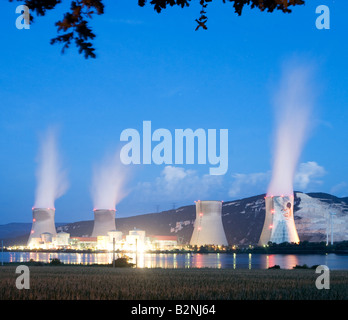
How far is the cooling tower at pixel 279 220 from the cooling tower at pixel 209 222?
358 inches

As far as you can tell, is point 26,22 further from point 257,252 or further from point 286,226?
point 257,252

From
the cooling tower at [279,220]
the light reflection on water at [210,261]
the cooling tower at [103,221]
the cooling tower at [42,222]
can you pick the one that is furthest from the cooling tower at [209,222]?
the cooling tower at [42,222]

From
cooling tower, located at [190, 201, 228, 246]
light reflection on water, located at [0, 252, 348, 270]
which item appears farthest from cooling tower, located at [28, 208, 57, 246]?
cooling tower, located at [190, 201, 228, 246]

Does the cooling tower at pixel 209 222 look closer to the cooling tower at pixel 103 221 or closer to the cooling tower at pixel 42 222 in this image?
the cooling tower at pixel 103 221

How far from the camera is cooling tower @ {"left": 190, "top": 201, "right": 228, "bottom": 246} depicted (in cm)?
10069

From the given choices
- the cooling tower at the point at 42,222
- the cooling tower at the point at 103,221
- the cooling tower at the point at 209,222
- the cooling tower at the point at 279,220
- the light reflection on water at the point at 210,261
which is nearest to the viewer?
the light reflection on water at the point at 210,261

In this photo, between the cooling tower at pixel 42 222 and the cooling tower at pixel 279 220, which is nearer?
the cooling tower at pixel 279 220

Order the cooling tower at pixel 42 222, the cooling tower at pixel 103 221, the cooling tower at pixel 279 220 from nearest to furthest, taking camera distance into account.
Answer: the cooling tower at pixel 279 220, the cooling tower at pixel 42 222, the cooling tower at pixel 103 221

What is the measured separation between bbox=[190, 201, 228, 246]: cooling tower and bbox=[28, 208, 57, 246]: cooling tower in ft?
93.3

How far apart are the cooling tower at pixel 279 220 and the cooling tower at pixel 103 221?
28.8 metres

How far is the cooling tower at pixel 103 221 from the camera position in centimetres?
10775

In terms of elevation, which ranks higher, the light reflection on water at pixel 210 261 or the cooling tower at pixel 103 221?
the cooling tower at pixel 103 221

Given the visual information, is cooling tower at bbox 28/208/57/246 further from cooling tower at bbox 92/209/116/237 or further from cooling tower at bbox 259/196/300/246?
cooling tower at bbox 259/196/300/246
